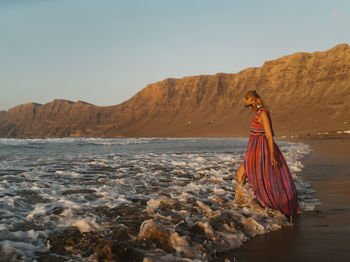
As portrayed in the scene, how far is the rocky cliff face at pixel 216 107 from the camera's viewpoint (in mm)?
65688

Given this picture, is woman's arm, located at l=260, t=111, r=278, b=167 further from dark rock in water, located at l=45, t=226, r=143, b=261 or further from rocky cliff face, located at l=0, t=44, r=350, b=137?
rocky cliff face, located at l=0, t=44, r=350, b=137

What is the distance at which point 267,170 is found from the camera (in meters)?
3.74

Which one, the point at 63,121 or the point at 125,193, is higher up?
the point at 63,121

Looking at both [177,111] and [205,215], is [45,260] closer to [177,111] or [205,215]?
[205,215]

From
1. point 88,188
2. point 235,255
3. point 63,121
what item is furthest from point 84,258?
point 63,121

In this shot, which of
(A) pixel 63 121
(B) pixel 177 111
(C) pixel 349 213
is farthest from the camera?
(A) pixel 63 121

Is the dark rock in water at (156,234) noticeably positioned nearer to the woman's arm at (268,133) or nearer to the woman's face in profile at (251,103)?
the woman's arm at (268,133)

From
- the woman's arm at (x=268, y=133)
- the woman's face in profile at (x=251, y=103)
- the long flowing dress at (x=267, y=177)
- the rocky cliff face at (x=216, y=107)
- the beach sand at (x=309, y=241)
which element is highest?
the rocky cliff face at (x=216, y=107)

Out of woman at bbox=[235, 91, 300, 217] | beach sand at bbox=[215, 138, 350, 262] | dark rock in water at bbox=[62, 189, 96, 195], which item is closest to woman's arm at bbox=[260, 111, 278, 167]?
woman at bbox=[235, 91, 300, 217]

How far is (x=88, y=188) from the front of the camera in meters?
5.43

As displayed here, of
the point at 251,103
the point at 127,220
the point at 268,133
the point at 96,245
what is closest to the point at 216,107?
the point at 251,103

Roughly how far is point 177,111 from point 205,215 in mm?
95650

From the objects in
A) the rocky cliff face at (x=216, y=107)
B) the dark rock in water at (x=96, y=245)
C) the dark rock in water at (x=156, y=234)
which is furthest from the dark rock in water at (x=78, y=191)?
the rocky cliff face at (x=216, y=107)

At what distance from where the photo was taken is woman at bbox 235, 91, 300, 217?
144 inches
